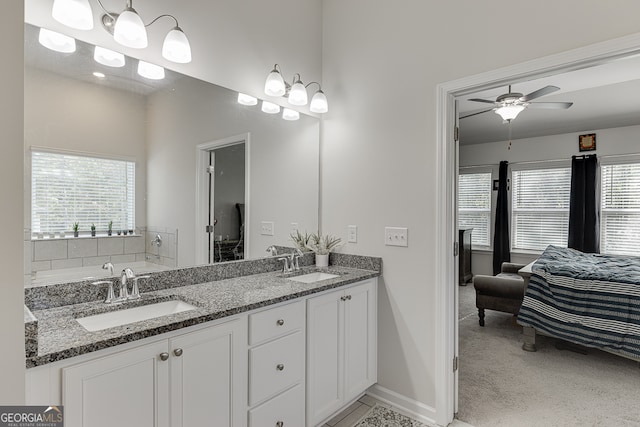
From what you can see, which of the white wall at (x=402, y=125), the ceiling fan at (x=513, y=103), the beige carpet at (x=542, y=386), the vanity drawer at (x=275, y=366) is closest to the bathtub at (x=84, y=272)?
the vanity drawer at (x=275, y=366)

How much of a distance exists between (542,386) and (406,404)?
1.16 meters

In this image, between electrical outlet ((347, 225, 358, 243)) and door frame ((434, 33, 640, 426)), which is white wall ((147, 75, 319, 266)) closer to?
electrical outlet ((347, 225, 358, 243))

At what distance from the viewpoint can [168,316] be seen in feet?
4.35

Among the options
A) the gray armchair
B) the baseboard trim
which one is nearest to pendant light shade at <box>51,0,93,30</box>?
the baseboard trim

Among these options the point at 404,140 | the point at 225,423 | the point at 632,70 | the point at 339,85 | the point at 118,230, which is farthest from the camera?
the point at 632,70

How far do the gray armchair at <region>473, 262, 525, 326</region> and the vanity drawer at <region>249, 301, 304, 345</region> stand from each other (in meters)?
2.82

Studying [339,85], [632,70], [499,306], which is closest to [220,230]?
[339,85]

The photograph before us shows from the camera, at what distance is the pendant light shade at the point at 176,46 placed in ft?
5.45

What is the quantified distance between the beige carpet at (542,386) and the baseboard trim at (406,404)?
22 cm

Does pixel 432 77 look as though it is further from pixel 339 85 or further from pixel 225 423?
pixel 225 423

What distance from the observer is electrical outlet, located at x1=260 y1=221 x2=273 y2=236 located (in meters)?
2.35

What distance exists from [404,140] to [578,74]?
208cm

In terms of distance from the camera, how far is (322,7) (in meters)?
2.68

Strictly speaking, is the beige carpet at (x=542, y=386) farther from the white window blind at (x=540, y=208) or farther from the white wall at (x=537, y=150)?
the white wall at (x=537, y=150)
